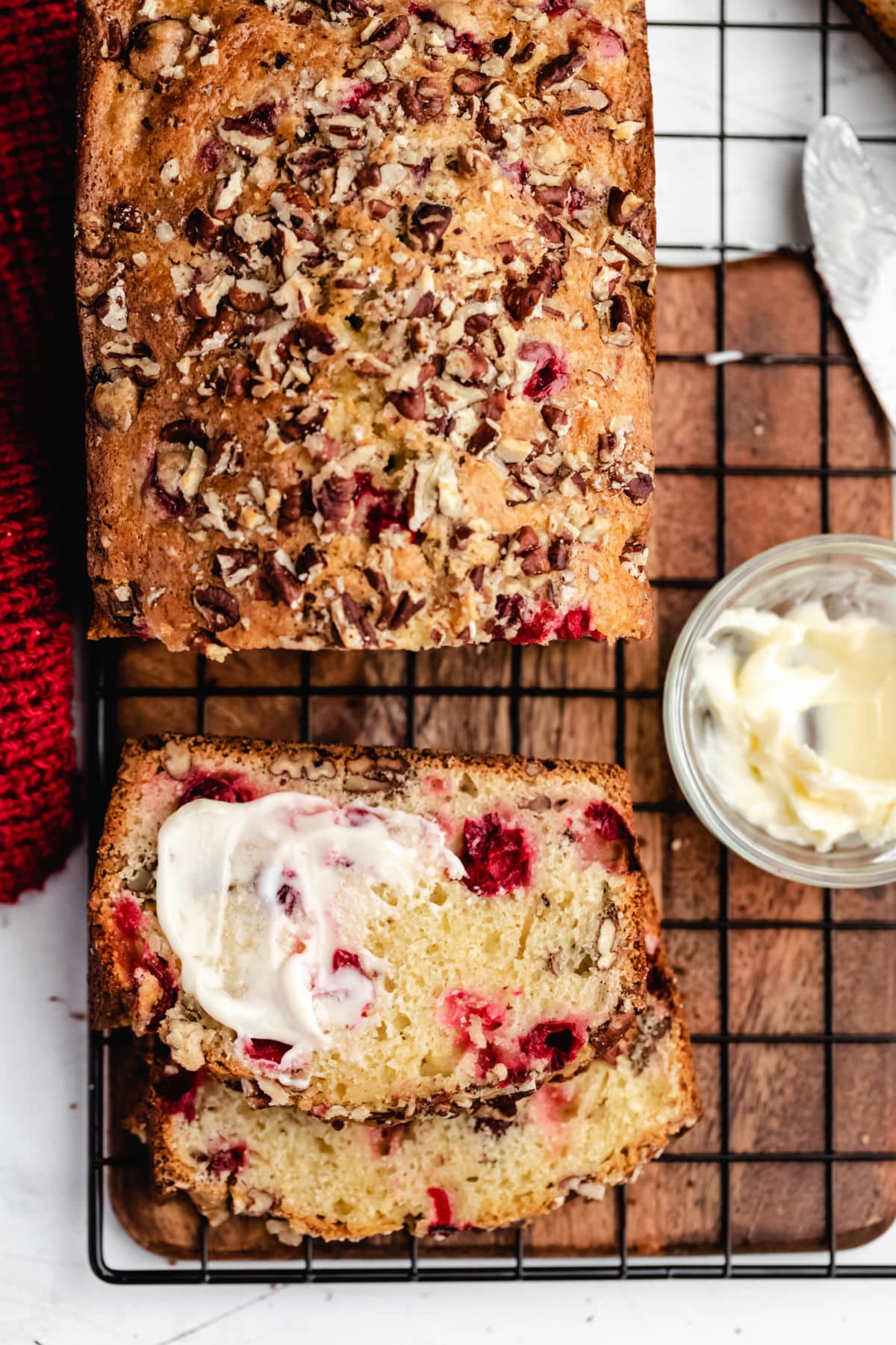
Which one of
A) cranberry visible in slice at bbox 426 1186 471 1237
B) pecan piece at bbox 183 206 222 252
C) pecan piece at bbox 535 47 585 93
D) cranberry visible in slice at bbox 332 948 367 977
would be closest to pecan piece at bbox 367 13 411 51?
pecan piece at bbox 535 47 585 93

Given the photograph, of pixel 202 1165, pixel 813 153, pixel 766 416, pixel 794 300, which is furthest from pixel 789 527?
pixel 202 1165

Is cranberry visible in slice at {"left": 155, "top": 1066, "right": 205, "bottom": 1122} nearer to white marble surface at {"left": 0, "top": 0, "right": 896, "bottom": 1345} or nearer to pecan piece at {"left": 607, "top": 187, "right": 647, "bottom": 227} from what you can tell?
white marble surface at {"left": 0, "top": 0, "right": 896, "bottom": 1345}

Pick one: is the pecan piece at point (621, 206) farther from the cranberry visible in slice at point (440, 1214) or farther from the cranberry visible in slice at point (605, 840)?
the cranberry visible in slice at point (440, 1214)

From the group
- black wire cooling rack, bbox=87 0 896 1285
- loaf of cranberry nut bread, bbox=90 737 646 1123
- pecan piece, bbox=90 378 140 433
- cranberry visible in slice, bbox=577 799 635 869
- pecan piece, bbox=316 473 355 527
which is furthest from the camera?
black wire cooling rack, bbox=87 0 896 1285

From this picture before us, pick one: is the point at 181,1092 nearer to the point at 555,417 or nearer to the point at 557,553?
the point at 557,553

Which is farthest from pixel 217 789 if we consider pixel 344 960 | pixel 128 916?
pixel 344 960

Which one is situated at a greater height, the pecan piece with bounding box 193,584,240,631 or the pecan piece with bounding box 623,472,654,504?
the pecan piece with bounding box 623,472,654,504
